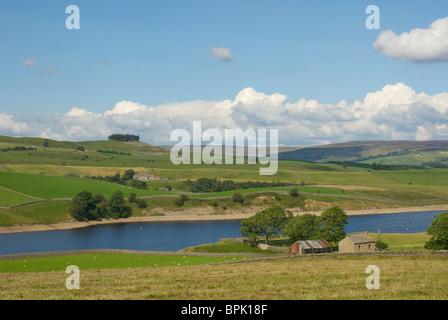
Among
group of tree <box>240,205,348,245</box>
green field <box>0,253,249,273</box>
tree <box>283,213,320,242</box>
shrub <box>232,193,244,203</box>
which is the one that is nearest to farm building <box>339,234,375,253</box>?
group of tree <box>240,205,348,245</box>

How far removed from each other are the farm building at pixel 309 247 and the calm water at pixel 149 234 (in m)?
31.9

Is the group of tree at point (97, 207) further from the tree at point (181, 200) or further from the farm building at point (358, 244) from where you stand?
the farm building at point (358, 244)

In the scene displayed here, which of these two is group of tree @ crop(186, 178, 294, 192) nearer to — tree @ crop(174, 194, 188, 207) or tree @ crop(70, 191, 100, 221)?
tree @ crop(174, 194, 188, 207)

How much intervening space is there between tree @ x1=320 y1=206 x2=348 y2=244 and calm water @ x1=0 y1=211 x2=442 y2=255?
30.7 m

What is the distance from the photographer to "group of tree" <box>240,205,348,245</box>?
3130 inches

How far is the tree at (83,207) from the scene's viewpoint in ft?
452

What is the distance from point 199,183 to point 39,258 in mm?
128556

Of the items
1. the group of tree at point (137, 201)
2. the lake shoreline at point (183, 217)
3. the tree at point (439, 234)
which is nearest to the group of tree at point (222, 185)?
the lake shoreline at point (183, 217)

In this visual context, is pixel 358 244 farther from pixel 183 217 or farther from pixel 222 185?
pixel 222 185

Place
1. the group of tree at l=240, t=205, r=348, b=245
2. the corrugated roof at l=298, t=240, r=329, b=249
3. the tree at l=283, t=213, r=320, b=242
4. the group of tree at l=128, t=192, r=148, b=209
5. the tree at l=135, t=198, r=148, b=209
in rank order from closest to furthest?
the corrugated roof at l=298, t=240, r=329, b=249 < the group of tree at l=240, t=205, r=348, b=245 < the tree at l=283, t=213, r=320, b=242 < the tree at l=135, t=198, r=148, b=209 < the group of tree at l=128, t=192, r=148, b=209

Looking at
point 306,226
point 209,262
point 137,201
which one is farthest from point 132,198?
point 209,262

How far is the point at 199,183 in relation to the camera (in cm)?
19262

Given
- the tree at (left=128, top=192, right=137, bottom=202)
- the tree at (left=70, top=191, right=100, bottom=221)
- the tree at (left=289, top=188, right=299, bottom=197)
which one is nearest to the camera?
the tree at (left=70, top=191, right=100, bottom=221)

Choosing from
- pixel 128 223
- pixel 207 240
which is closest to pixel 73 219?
pixel 128 223
